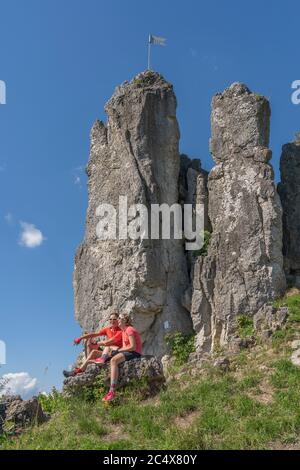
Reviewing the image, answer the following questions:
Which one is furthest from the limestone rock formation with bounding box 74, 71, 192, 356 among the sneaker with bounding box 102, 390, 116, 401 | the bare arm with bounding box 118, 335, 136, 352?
the sneaker with bounding box 102, 390, 116, 401

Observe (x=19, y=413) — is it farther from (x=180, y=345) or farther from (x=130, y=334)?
(x=180, y=345)

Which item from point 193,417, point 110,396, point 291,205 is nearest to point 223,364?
point 193,417

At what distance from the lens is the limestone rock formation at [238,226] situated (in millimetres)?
20516

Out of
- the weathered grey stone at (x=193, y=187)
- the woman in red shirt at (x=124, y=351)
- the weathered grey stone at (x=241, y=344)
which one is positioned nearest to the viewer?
the woman in red shirt at (x=124, y=351)

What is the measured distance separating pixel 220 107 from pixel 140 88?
13.3 feet

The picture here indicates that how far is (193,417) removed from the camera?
10.6 meters

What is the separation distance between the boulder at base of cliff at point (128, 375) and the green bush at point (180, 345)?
27.2ft

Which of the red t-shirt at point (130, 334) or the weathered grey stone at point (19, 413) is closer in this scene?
the weathered grey stone at point (19, 413)

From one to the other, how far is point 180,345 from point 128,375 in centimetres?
961

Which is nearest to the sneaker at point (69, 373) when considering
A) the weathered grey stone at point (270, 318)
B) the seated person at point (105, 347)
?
the seated person at point (105, 347)

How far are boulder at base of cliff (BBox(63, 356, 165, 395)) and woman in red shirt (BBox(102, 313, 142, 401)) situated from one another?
0.56 feet

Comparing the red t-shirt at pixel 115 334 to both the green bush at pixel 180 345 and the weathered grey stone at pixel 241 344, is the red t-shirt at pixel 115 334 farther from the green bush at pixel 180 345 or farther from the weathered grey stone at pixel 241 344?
the green bush at pixel 180 345

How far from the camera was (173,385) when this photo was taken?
1340cm

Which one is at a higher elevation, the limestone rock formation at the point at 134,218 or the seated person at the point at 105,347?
the limestone rock formation at the point at 134,218
